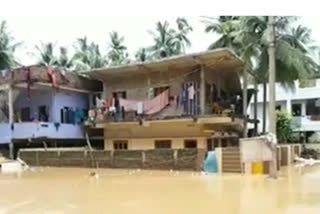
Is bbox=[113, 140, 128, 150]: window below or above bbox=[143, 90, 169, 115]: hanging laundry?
below

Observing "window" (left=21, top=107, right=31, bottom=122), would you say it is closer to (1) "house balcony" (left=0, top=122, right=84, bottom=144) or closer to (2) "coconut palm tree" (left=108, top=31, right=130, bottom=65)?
(1) "house balcony" (left=0, top=122, right=84, bottom=144)

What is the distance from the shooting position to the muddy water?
332 inches

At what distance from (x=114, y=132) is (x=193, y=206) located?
589 inches

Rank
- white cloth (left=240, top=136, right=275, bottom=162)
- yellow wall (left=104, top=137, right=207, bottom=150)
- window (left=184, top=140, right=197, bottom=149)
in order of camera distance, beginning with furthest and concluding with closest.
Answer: window (left=184, top=140, right=197, bottom=149) → yellow wall (left=104, top=137, right=207, bottom=150) → white cloth (left=240, top=136, right=275, bottom=162)

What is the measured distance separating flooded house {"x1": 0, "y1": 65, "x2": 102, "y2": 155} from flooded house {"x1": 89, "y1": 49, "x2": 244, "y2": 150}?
1.42 meters

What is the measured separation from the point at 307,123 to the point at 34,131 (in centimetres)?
2319

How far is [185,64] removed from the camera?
67.8ft

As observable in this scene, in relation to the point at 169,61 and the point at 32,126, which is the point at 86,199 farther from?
the point at 32,126

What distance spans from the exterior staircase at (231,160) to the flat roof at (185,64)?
415 cm

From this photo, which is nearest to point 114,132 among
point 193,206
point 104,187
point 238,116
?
point 238,116

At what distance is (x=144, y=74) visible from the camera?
22422 mm

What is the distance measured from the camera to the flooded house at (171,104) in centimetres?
2031

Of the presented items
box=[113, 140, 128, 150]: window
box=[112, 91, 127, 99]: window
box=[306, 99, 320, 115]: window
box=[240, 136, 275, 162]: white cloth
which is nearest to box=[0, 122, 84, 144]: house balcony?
box=[113, 140, 128, 150]: window

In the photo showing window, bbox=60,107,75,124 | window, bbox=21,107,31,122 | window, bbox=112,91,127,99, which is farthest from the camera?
window, bbox=21,107,31,122
